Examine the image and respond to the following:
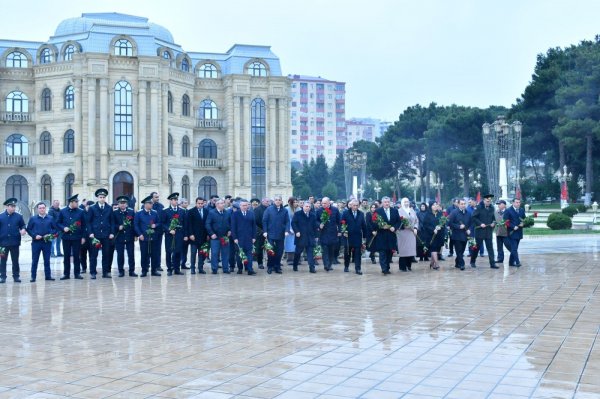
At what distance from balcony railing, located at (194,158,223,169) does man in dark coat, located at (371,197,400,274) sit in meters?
43.6

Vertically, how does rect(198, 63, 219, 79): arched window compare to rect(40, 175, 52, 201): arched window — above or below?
above

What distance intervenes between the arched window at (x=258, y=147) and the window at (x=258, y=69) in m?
2.23

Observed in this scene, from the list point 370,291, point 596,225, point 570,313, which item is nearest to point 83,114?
point 596,225

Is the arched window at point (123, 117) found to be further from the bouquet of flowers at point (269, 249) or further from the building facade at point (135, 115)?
the bouquet of flowers at point (269, 249)

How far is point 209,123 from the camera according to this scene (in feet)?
191

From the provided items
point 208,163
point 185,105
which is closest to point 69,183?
point 185,105

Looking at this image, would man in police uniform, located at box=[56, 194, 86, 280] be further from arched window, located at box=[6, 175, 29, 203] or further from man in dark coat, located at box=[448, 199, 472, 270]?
arched window, located at box=[6, 175, 29, 203]

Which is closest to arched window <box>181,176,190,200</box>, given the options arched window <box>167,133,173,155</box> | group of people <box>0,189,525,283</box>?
arched window <box>167,133,173,155</box>

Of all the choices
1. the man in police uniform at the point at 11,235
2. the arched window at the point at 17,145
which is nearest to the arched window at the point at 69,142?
the arched window at the point at 17,145

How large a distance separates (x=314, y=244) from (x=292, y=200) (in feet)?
5.57

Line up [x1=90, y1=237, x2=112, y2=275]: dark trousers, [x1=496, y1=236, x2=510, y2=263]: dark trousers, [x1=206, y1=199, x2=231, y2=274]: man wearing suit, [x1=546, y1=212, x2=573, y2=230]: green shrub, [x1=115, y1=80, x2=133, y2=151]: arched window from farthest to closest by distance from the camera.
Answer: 1. [x1=115, y1=80, x2=133, y2=151]: arched window
2. [x1=546, y1=212, x2=573, y2=230]: green shrub
3. [x1=496, y1=236, x2=510, y2=263]: dark trousers
4. [x1=206, y1=199, x2=231, y2=274]: man wearing suit
5. [x1=90, y1=237, x2=112, y2=275]: dark trousers

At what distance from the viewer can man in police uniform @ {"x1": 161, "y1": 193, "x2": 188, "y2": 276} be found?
15641 mm

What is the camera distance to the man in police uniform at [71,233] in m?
14.8

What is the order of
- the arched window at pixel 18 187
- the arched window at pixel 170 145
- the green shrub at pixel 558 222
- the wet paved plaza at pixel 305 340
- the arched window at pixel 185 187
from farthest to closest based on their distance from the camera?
the arched window at pixel 185 187 → the arched window at pixel 170 145 → the arched window at pixel 18 187 → the green shrub at pixel 558 222 → the wet paved plaza at pixel 305 340
